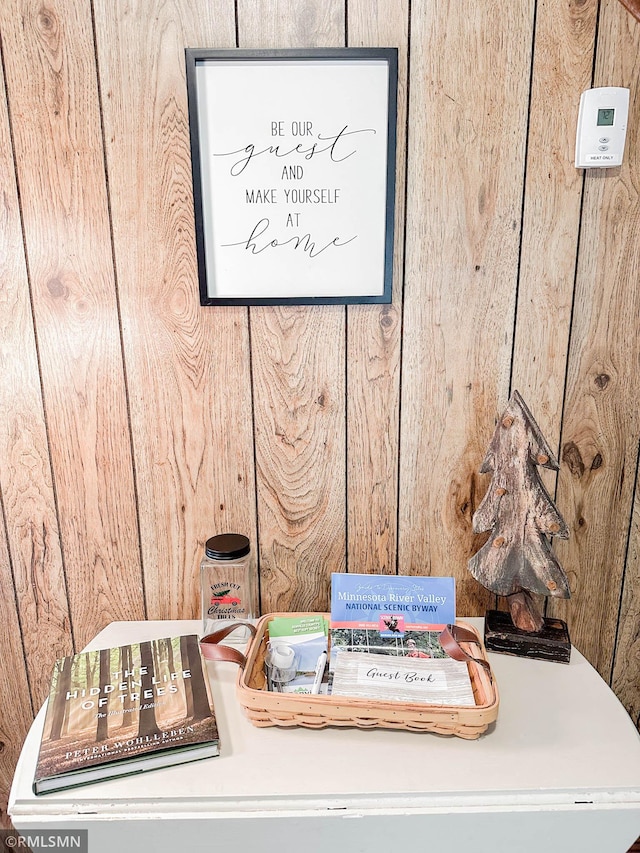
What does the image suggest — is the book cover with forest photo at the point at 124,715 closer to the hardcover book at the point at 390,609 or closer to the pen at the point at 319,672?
the pen at the point at 319,672

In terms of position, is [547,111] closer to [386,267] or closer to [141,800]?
[386,267]

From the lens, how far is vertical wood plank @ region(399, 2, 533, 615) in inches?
43.9

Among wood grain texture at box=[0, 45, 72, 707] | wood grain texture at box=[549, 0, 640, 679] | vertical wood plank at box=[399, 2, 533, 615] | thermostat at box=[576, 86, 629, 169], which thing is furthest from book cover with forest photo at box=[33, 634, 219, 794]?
thermostat at box=[576, 86, 629, 169]

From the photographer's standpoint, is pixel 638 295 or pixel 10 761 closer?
pixel 638 295

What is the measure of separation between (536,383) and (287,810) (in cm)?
85

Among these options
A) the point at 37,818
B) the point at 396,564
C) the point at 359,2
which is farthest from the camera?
the point at 396,564

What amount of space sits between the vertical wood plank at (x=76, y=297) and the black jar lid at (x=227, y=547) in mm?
208

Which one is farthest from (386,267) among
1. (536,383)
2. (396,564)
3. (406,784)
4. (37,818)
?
(37,818)

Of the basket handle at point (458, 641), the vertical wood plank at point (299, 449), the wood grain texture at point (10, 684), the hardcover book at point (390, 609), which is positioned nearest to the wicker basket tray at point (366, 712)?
the basket handle at point (458, 641)

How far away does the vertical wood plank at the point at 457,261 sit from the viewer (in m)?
1.12

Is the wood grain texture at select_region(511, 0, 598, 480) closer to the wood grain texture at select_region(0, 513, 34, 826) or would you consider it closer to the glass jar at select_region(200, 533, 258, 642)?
the glass jar at select_region(200, 533, 258, 642)

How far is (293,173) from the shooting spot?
115 centimetres

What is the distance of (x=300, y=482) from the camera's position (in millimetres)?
1303

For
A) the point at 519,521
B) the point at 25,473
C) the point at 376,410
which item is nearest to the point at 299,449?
the point at 376,410
